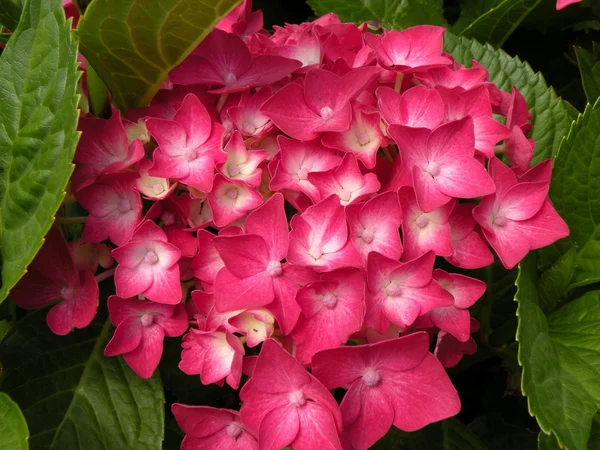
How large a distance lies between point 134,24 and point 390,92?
31 cm

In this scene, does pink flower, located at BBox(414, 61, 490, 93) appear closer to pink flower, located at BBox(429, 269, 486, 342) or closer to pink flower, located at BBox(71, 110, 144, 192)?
pink flower, located at BBox(429, 269, 486, 342)

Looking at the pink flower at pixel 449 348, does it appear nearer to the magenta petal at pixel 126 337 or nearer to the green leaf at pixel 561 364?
the green leaf at pixel 561 364

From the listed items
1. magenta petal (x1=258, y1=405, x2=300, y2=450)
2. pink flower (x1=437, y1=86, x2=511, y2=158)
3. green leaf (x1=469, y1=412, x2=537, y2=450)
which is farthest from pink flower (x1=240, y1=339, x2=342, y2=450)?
green leaf (x1=469, y1=412, x2=537, y2=450)

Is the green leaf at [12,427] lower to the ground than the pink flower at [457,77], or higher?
lower

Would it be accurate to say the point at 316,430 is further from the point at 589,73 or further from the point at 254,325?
the point at 589,73

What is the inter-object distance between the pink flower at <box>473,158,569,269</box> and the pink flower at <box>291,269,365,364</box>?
0.58 feet

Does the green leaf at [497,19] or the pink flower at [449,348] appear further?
the green leaf at [497,19]

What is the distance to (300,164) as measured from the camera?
2.39 feet

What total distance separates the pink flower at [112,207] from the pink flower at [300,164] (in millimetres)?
169

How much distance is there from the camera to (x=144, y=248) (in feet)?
2.43

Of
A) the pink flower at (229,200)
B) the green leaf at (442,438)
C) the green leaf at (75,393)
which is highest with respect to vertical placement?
the pink flower at (229,200)

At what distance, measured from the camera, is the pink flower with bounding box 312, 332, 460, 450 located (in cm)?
65

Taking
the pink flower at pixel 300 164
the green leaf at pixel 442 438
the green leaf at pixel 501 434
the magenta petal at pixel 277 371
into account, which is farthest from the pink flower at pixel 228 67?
the green leaf at pixel 501 434

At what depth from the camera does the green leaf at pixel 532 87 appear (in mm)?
1037
